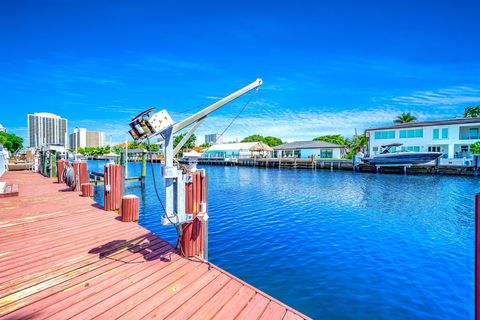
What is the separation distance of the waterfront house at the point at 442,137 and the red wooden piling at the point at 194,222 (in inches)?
1757

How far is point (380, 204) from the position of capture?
610 inches

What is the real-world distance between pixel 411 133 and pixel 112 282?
159ft

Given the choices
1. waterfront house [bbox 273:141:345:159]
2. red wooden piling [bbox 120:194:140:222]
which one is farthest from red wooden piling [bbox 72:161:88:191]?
waterfront house [bbox 273:141:345:159]

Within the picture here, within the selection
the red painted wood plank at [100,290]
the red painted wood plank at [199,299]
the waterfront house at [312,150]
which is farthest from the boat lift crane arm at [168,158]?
the waterfront house at [312,150]

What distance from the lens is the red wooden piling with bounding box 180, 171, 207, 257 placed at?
4.56 metres

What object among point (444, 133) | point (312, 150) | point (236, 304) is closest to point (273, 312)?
point (236, 304)

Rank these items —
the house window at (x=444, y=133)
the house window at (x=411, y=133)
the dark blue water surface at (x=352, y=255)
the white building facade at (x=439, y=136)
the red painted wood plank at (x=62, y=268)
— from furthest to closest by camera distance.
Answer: the house window at (x=411, y=133)
the house window at (x=444, y=133)
the white building facade at (x=439, y=136)
the dark blue water surface at (x=352, y=255)
the red painted wood plank at (x=62, y=268)

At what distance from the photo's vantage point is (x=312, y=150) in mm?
61125

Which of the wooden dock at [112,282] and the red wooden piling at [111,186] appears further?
the red wooden piling at [111,186]

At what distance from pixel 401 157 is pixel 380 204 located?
25.3m

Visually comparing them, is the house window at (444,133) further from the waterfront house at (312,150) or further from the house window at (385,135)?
the waterfront house at (312,150)

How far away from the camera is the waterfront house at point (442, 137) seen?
120 feet

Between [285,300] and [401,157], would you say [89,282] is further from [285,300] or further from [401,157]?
[401,157]

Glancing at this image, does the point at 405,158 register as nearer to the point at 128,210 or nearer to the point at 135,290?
the point at 128,210
